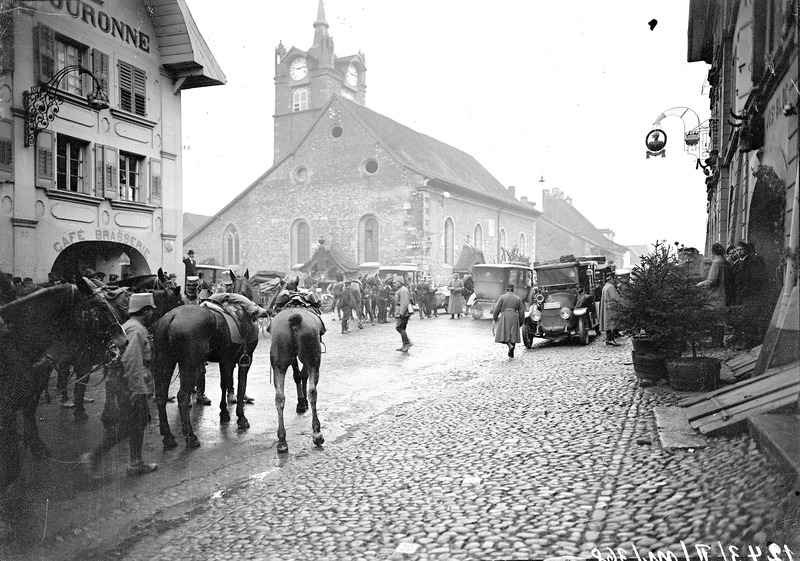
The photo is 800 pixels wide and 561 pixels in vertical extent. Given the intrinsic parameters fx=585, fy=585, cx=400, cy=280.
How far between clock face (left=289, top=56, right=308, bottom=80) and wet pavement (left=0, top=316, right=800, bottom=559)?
2178 inches

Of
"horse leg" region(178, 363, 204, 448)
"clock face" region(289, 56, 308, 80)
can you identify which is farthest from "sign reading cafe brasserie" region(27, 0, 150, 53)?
"clock face" region(289, 56, 308, 80)

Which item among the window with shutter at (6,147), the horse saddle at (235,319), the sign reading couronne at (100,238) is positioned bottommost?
the horse saddle at (235,319)

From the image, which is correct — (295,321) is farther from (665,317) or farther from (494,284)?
(494,284)

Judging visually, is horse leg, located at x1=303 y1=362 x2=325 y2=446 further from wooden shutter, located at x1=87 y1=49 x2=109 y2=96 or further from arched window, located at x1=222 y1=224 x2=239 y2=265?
arched window, located at x1=222 y1=224 x2=239 y2=265

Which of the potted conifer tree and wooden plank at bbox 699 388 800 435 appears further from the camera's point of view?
the potted conifer tree

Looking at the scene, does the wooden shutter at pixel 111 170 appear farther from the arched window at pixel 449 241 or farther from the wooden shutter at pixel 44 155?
the arched window at pixel 449 241

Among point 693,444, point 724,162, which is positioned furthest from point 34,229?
point 724,162

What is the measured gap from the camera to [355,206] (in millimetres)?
40219

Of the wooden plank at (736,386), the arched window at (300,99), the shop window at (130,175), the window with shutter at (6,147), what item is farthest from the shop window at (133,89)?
the arched window at (300,99)

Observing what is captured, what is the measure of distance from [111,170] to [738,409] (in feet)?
25.5

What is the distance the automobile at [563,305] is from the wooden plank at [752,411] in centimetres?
988

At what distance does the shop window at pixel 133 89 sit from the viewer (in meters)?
6.47

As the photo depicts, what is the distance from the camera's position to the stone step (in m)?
3.50

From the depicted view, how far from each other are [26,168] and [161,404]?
298cm
